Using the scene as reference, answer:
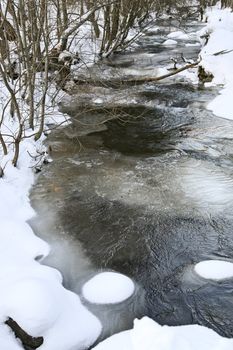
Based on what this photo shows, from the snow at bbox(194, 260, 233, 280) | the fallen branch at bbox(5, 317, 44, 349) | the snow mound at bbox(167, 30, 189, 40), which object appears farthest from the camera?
the snow mound at bbox(167, 30, 189, 40)

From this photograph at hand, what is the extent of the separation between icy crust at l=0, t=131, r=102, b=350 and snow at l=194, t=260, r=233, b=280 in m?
1.62

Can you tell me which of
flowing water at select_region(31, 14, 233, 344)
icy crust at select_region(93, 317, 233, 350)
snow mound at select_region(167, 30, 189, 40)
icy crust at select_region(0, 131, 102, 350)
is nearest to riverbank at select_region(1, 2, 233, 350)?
icy crust at select_region(0, 131, 102, 350)

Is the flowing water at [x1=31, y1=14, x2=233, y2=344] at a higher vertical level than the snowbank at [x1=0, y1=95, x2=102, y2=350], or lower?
lower

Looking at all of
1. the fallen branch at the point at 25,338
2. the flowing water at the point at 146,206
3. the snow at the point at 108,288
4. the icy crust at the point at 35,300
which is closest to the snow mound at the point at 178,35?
the flowing water at the point at 146,206

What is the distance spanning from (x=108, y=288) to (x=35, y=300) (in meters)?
1.03

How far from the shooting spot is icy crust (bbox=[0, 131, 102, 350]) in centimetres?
444

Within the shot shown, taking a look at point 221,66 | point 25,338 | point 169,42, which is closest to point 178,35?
point 169,42

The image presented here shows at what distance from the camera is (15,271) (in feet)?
17.6

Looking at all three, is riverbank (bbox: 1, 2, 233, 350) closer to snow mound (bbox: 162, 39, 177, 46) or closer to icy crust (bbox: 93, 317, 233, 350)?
icy crust (bbox: 93, 317, 233, 350)

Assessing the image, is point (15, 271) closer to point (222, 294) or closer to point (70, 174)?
point (222, 294)

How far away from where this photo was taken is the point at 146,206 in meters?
7.23

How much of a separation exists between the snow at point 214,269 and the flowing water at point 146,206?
0.09 m

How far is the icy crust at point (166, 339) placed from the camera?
380 cm

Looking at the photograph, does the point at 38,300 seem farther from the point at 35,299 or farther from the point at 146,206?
the point at 146,206
